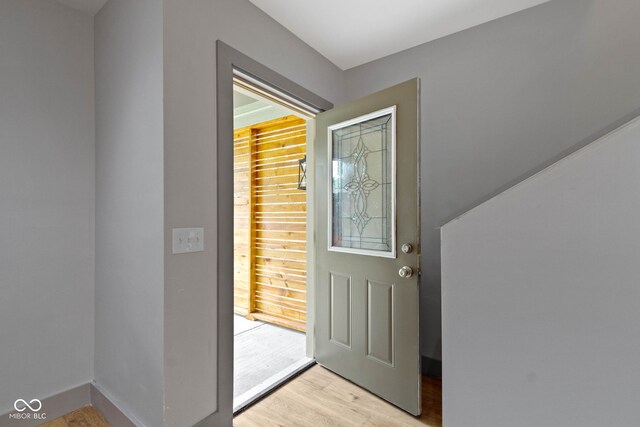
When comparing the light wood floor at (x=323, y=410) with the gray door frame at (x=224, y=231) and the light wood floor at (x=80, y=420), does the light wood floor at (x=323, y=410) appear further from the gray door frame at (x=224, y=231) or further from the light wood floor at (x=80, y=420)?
the gray door frame at (x=224, y=231)

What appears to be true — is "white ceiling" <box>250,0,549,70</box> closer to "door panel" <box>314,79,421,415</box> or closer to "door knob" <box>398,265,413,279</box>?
"door panel" <box>314,79,421,415</box>

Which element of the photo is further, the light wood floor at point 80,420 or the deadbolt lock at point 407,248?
the deadbolt lock at point 407,248

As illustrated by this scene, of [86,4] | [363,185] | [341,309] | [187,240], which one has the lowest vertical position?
[341,309]

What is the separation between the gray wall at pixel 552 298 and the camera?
2.64ft

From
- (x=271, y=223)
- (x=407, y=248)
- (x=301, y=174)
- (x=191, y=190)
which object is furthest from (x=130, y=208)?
(x=271, y=223)

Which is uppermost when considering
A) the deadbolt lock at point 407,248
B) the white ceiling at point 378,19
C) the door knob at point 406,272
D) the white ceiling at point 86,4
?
the white ceiling at point 378,19

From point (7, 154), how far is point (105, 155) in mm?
434

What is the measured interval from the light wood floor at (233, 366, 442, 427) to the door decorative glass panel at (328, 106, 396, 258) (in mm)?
949

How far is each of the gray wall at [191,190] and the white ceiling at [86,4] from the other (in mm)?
760

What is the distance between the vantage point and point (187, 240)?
1465 millimetres

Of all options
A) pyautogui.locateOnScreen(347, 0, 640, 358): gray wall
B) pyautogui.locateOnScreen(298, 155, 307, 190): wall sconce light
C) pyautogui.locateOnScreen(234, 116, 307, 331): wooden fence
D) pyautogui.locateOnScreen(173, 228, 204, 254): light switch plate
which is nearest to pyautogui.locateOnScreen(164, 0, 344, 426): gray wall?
pyautogui.locateOnScreen(173, 228, 204, 254): light switch plate

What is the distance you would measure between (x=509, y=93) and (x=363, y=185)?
3.71ft

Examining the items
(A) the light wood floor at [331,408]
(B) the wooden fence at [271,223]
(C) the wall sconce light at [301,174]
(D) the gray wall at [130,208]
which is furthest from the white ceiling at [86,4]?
(A) the light wood floor at [331,408]

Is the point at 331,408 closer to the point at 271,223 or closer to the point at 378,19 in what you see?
the point at 271,223
